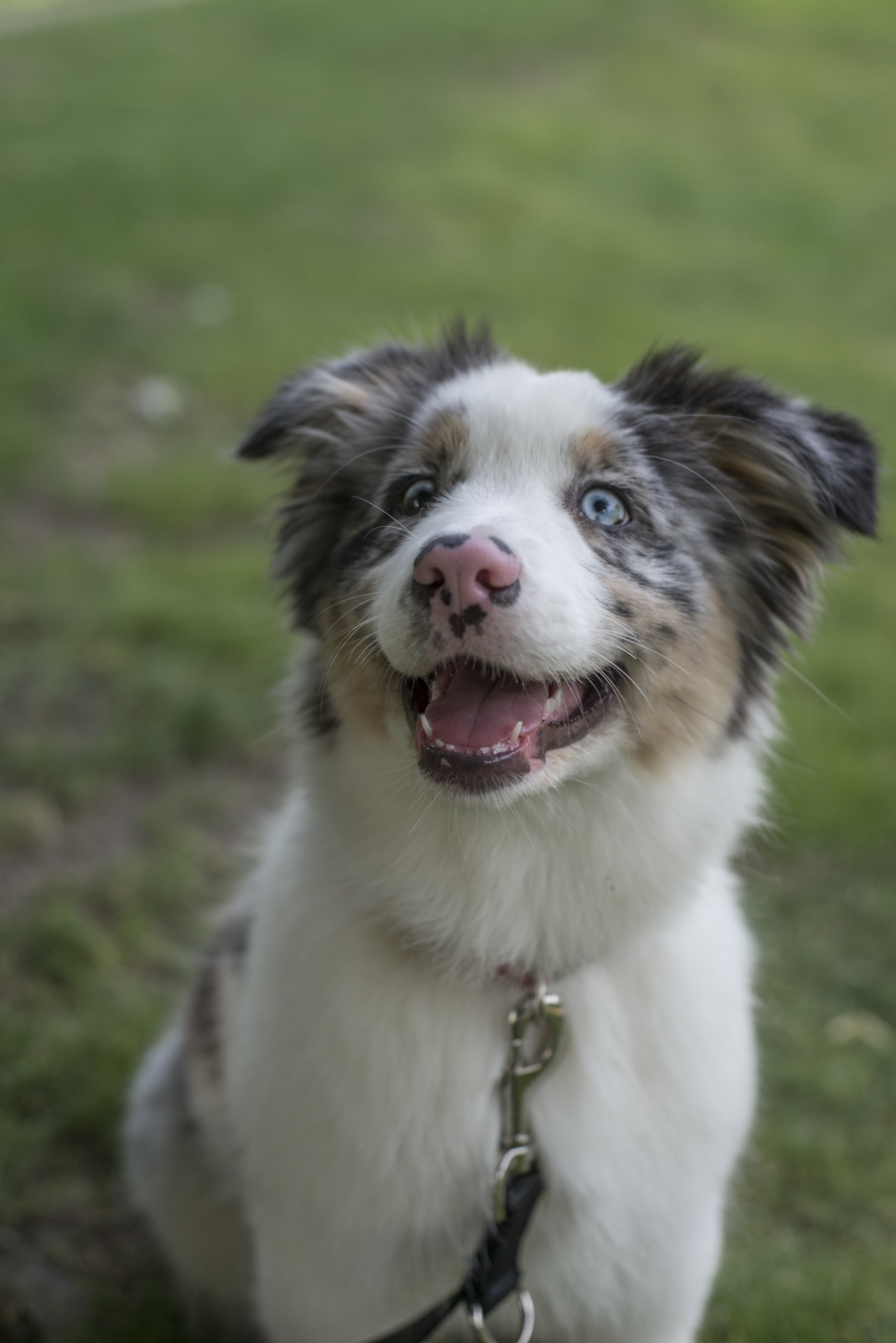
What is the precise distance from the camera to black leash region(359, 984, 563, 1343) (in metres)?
2.10

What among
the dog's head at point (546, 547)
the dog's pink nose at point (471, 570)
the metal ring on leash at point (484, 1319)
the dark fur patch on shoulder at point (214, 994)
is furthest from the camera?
the dark fur patch on shoulder at point (214, 994)

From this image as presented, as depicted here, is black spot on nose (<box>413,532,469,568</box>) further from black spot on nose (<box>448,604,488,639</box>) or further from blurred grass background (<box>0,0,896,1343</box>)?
blurred grass background (<box>0,0,896,1343</box>)

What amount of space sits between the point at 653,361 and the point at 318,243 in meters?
7.12

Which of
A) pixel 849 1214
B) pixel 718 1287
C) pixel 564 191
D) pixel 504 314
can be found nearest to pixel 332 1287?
pixel 718 1287

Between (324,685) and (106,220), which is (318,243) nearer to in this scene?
(106,220)

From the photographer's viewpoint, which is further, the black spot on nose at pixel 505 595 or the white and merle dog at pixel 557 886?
the white and merle dog at pixel 557 886

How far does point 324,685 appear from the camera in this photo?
233 cm

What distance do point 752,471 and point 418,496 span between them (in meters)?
0.67

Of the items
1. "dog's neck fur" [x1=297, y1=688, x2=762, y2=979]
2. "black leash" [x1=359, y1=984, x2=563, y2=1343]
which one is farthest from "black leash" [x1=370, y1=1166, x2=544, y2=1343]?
"dog's neck fur" [x1=297, y1=688, x2=762, y2=979]

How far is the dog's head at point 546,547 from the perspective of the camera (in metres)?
1.92

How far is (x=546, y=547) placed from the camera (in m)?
1.93

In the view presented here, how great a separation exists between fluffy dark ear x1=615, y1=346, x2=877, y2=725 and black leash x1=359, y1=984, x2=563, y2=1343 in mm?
788

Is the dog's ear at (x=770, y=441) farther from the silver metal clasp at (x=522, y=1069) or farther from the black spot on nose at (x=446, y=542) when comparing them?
the silver metal clasp at (x=522, y=1069)

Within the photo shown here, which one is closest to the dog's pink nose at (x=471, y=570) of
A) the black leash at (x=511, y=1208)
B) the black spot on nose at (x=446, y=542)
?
the black spot on nose at (x=446, y=542)
